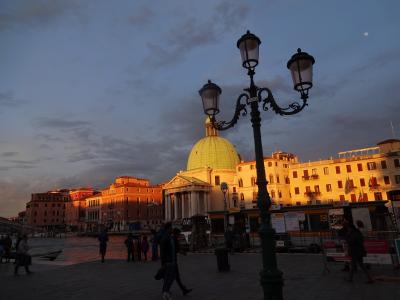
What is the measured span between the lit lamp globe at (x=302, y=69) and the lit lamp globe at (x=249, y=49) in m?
0.81

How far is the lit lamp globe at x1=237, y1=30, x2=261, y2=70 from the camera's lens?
7.90 meters

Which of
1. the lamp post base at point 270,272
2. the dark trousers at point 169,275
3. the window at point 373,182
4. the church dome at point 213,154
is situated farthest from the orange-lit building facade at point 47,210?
the lamp post base at point 270,272

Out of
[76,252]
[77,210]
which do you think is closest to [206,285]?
[76,252]

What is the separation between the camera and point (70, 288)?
433 inches

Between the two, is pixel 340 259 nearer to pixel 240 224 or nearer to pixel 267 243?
pixel 267 243

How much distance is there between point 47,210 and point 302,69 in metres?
147

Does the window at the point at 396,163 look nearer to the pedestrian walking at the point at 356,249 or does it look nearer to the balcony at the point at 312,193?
the balcony at the point at 312,193

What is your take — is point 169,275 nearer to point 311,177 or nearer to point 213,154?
point 311,177

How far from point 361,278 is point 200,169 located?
8281cm

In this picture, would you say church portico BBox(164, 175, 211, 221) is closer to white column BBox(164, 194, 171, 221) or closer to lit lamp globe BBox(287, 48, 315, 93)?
white column BBox(164, 194, 171, 221)

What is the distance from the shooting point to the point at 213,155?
95.3 m

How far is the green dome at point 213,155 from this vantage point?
94.6 metres

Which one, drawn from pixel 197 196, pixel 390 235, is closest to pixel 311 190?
pixel 197 196

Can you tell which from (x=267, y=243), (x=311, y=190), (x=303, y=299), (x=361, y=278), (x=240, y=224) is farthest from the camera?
(x=311, y=190)
